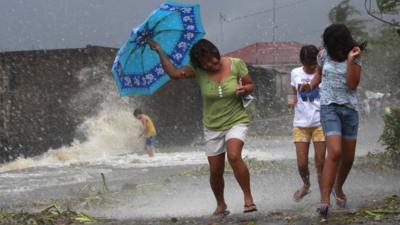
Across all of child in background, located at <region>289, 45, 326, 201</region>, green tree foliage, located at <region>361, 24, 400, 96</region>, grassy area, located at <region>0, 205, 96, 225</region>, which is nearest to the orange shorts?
child in background, located at <region>289, 45, 326, 201</region>

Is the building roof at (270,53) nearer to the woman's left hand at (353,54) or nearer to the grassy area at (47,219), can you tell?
the grassy area at (47,219)

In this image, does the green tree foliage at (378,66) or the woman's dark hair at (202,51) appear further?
the green tree foliage at (378,66)

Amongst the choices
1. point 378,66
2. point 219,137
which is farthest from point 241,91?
point 378,66

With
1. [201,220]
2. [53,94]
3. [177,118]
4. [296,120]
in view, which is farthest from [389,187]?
[177,118]

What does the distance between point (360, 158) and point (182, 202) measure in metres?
4.25

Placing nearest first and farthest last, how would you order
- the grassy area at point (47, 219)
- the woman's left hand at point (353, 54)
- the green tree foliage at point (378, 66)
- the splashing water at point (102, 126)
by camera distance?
1. the woman's left hand at point (353, 54)
2. the grassy area at point (47, 219)
3. the splashing water at point (102, 126)
4. the green tree foliage at point (378, 66)

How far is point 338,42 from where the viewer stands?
5582mm

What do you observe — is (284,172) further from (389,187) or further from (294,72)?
(294,72)

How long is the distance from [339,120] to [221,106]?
1044mm

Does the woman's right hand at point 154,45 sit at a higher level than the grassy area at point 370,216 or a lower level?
higher

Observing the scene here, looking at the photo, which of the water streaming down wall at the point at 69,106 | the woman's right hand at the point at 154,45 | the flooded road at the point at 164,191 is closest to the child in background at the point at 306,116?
the flooded road at the point at 164,191

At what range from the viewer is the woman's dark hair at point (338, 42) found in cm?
556

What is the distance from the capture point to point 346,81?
5.57 meters

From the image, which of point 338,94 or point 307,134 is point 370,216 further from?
point 307,134
